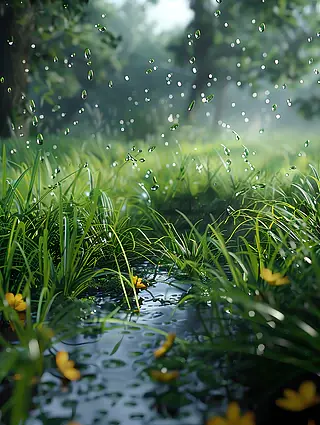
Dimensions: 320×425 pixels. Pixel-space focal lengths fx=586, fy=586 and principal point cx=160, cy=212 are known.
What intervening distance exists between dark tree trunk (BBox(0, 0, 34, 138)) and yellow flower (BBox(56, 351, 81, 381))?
3.99 meters

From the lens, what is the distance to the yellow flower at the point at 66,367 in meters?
1.44

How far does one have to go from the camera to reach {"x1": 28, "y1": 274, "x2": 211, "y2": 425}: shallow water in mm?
1337

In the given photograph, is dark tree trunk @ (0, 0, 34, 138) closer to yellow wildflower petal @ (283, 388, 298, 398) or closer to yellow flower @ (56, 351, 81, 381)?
yellow flower @ (56, 351, 81, 381)

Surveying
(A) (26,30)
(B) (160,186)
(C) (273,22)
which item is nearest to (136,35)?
(C) (273,22)

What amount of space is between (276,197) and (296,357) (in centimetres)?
189

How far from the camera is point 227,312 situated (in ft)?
6.23

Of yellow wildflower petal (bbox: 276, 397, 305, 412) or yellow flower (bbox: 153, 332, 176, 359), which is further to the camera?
yellow flower (bbox: 153, 332, 176, 359)

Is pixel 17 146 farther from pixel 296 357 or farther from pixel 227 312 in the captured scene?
pixel 296 357

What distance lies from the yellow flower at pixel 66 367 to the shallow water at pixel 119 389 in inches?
1.2

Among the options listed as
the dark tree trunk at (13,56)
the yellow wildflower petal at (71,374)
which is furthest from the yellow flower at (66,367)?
the dark tree trunk at (13,56)

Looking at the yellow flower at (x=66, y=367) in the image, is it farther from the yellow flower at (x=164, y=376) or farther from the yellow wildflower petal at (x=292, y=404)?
the yellow wildflower petal at (x=292, y=404)

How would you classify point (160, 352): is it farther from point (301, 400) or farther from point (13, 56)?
point (13, 56)

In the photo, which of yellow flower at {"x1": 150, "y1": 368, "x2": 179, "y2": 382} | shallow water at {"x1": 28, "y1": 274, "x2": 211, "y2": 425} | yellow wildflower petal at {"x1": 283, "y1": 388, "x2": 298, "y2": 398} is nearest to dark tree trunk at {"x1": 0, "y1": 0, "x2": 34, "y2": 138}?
shallow water at {"x1": 28, "y1": 274, "x2": 211, "y2": 425}

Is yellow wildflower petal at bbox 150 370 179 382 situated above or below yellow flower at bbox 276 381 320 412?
below
